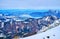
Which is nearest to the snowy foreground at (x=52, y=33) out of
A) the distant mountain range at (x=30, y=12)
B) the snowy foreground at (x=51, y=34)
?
the snowy foreground at (x=51, y=34)

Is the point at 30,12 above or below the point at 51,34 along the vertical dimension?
above

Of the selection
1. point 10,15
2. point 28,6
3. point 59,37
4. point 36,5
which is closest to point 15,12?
point 10,15

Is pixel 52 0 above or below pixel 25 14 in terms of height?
above

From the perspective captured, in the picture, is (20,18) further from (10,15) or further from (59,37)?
(59,37)

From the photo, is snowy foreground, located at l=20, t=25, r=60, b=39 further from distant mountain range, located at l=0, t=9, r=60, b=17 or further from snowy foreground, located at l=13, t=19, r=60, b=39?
distant mountain range, located at l=0, t=9, r=60, b=17

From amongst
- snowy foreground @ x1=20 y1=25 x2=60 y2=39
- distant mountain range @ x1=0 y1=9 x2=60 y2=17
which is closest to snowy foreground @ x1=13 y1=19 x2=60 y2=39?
snowy foreground @ x1=20 y1=25 x2=60 y2=39

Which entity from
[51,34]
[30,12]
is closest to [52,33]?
[51,34]

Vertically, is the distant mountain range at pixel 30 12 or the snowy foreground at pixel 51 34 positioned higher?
the distant mountain range at pixel 30 12

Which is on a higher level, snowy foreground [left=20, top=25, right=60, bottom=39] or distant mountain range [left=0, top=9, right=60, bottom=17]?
distant mountain range [left=0, top=9, right=60, bottom=17]

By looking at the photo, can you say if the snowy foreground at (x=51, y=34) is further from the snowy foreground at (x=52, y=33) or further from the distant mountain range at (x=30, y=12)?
the distant mountain range at (x=30, y=12)

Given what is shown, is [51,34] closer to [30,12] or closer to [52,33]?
[52,33]

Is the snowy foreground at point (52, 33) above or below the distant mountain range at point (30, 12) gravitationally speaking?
below
